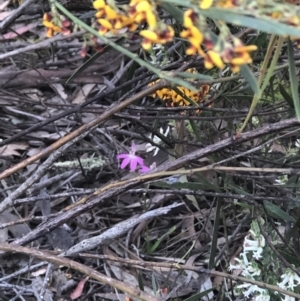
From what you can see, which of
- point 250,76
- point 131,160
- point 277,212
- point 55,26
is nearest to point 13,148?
point 131,160

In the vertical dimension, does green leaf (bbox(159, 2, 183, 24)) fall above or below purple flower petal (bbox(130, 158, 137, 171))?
above

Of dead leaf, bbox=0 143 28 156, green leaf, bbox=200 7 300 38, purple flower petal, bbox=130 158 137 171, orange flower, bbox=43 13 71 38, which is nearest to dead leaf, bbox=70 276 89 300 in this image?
purple flower petal, bbox=130 158 137 171

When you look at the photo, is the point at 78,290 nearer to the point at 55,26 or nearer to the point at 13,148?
the point at 13,148

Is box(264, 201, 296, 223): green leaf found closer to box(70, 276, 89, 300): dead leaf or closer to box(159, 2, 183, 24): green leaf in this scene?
box(70, 276, 89, 300): dead leaf

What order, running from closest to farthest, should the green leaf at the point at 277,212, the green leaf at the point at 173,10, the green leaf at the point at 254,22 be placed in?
the green leaf at the point at 254,22, the green leaf at the point at 173,10, the green leaf at the point at 277,212

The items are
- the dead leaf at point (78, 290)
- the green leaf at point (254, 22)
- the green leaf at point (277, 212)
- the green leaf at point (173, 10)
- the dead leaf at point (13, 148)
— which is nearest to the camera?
the green leaf at point (254, 22)

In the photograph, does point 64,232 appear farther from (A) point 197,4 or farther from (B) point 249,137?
(A) point 197,4

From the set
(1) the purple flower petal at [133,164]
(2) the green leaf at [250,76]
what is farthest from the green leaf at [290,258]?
(2) the green leaf at [250,76]

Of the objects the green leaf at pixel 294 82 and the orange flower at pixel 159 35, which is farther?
the green leaf at pixel 294 82

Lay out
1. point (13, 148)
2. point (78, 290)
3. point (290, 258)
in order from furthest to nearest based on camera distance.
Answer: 1. point (13, 148)
2. point (78, 290)
3. point (290, 258)

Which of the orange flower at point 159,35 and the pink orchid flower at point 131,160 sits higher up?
the orange flower at point 159,35

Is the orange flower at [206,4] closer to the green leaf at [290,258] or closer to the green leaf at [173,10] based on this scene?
the green leaf at [173,10]
